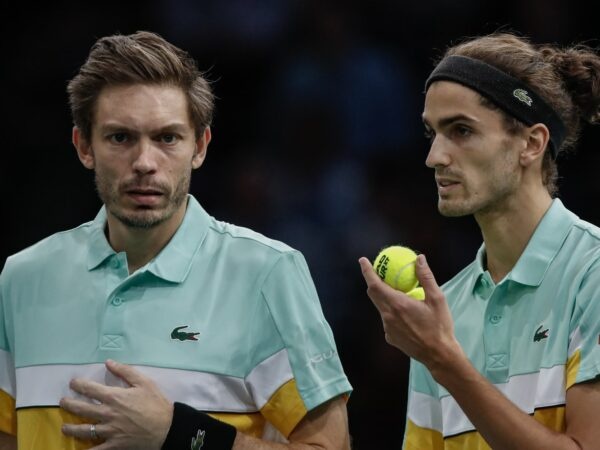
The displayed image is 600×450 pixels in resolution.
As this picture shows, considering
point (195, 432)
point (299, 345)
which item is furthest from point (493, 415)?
point (195, 432)

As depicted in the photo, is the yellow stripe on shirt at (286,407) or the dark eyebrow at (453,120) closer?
the yellow stripe on shirt at (286,407)

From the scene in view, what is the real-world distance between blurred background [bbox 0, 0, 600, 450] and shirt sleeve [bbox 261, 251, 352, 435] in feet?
10.9

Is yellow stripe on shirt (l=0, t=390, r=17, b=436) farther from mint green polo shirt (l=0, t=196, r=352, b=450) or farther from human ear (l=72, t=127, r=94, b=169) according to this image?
human ear (l=72, t=127, r=94, b=169)

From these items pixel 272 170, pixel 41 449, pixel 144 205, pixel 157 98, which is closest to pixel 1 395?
pixel 41 449

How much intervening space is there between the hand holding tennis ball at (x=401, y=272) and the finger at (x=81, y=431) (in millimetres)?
1138

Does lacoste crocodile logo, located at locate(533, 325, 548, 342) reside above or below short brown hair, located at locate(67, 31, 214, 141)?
below

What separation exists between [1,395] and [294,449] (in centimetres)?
116

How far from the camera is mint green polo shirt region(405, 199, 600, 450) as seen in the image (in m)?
4.28

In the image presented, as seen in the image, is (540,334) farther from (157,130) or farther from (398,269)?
(157,130)

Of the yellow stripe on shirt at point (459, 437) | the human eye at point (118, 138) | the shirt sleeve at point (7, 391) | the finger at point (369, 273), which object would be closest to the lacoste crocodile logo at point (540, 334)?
the yellow stripe on shirt at point (459, 437)

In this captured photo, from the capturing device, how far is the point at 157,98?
15.1 ft

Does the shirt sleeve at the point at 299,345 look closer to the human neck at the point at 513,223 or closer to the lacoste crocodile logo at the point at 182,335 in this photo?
the lacoste crocodile logo at the point at 182,335

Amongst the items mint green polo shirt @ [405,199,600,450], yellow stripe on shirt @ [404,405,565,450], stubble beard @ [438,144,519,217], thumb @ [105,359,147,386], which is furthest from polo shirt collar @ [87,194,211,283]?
yellow stripe on shirt @ [404,405,565,450]

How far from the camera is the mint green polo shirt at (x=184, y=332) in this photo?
14.1ft
